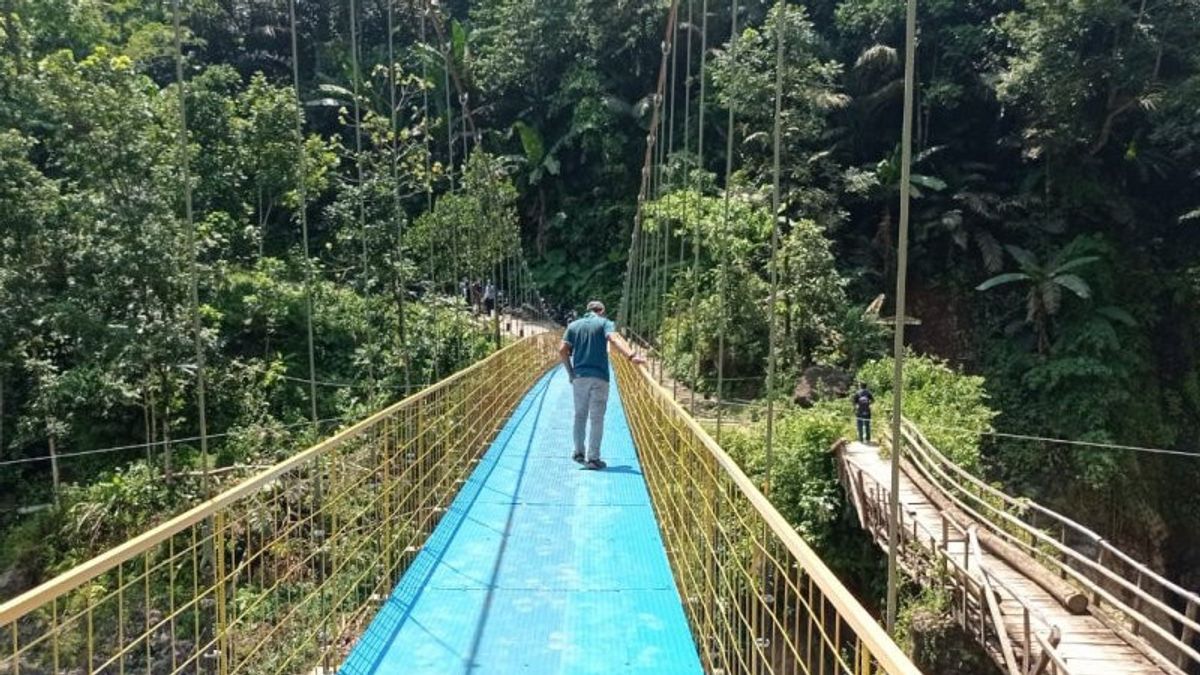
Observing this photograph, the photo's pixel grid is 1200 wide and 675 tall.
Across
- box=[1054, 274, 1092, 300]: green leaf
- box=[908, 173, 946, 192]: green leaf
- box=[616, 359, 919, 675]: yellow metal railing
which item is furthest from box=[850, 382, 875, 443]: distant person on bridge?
box=[908, 173, 946, 192]: green leaf

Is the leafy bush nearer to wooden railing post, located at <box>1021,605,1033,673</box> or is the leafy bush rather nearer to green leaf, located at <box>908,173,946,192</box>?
wooden railing post, located at <box>1021,605,1033,673</box>

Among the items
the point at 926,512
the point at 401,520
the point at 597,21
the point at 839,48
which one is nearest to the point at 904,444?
the point at 926,512

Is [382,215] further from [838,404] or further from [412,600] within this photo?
[412,600]

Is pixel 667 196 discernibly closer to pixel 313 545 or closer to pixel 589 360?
pixel 589 360

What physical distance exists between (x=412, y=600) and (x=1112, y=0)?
63.0 feet

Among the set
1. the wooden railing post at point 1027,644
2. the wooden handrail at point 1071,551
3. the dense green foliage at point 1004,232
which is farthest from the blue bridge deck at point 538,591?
the dense green foliage at point 1004,232

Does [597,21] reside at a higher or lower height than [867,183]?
higher

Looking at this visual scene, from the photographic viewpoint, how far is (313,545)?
3.02 meters

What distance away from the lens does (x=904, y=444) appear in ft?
35.9

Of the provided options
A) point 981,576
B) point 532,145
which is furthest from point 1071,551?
point 532,145

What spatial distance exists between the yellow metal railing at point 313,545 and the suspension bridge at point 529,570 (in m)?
0.02

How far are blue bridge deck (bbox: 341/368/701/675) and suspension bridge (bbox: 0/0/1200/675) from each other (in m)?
0.01

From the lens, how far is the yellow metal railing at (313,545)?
1.99 metres

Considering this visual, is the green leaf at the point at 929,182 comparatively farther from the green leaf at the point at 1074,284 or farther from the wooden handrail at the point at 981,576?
the wooden handrail at the point at 981,576
